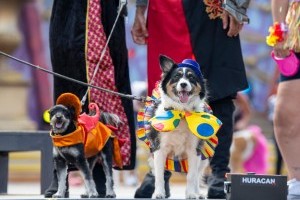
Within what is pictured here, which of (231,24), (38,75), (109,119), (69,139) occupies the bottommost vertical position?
(69,139)

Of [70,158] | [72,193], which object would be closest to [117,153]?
[70,158]

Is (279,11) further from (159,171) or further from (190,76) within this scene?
(159,171)

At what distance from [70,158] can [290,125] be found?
61.1 inches

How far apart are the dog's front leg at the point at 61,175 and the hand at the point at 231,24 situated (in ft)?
4.96

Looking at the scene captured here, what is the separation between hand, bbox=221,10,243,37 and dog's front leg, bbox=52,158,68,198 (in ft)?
4.96

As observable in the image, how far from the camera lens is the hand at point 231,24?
23.2 ft

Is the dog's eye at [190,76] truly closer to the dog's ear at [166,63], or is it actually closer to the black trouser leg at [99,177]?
the dog's ear at [166,63]

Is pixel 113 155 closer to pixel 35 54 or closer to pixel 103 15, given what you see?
pixel 103 15

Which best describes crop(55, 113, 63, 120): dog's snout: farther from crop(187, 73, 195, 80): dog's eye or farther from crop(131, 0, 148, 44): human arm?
crop(131, 0, 148, 44): human arm

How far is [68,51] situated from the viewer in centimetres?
688

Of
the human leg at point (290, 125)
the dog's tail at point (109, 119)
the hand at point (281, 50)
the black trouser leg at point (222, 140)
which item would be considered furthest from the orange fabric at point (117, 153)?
the hand at point (281, 50)

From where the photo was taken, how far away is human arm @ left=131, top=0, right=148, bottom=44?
717 cm

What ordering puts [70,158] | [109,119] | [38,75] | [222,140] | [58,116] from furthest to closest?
[38,75], [222,140], [109,119], [70,158], [58,116]

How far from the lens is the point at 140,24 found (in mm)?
7234
